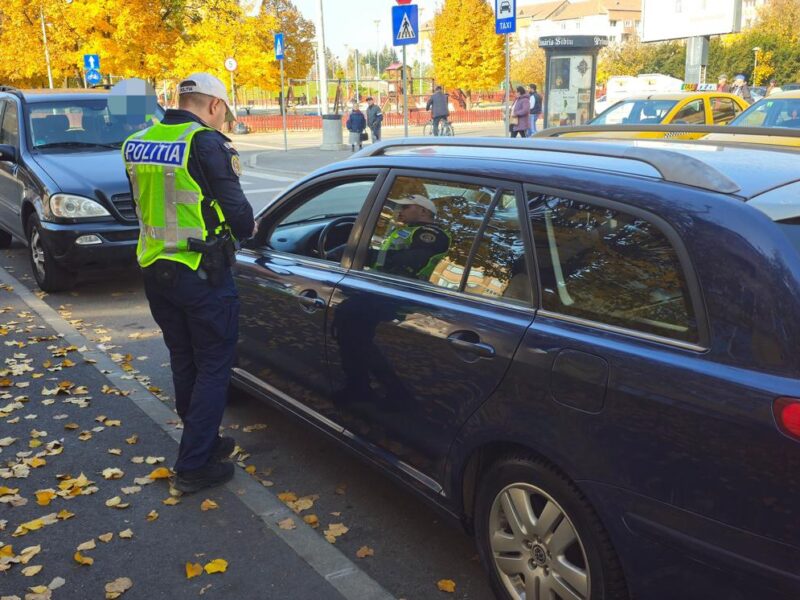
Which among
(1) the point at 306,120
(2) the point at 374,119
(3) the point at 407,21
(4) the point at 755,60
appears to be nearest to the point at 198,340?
(3) the point at 407,21

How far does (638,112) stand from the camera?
1360cm

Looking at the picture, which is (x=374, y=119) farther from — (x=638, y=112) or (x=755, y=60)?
(x=755, y=60)

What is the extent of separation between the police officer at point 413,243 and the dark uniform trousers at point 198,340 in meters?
0.76

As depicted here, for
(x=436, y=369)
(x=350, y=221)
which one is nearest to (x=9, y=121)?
(x=350, y=221)

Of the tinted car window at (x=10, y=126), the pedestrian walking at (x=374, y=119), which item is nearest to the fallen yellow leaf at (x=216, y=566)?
the tinted car window at (x=10, y=126)

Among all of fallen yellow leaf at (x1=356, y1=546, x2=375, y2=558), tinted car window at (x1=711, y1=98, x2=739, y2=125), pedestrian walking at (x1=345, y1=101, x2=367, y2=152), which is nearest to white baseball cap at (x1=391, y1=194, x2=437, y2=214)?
fallen yellow leaf at (x1=356, y1=546, x2=375, y2=558)

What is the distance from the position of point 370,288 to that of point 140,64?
110 feet

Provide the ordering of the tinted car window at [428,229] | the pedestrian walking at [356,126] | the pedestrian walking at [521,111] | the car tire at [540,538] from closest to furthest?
the car tire at [540,538] → the tinted car window at [428,229] → the pedestrian walking at [521,111] → the pedestrian walking at [356,126]

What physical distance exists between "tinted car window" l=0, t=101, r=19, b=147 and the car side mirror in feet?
0.87

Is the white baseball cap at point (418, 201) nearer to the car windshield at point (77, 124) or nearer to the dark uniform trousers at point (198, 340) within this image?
the dark uniform trousers at point (198, 340)

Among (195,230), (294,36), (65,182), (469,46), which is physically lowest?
(65,182)

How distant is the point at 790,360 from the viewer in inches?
78.7

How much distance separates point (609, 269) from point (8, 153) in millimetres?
7338

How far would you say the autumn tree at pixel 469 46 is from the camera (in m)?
56.9
